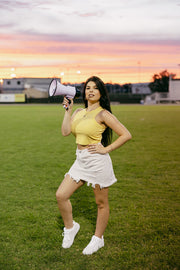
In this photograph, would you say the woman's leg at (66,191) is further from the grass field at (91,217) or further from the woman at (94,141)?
the grass field at (91,217)

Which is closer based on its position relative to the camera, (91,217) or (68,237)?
(68,237)

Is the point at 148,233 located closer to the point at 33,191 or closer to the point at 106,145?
the point at 106,145

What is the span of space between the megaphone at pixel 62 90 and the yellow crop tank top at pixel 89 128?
0.24m

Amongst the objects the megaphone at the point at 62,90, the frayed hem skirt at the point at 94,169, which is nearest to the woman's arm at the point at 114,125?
the frayed hem skirt at the point at 94,169

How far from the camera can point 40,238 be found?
13.9 ft

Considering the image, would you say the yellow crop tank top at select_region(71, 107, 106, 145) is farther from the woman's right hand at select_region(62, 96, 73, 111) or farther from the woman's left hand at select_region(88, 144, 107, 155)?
the woman's right hand at select_region(62, 96, 73, 111)

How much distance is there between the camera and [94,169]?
3.54m

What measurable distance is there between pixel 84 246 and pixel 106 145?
3.90 ft

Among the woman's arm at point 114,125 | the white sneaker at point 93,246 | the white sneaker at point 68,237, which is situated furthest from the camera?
the white sneaker at point 68,237

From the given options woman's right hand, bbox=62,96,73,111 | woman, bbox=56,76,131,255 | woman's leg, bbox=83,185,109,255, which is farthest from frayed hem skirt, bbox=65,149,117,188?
woman's right hand, bbox=62,96,73,111

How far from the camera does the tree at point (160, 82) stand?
115256mm

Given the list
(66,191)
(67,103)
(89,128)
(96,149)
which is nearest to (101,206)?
(66,191)

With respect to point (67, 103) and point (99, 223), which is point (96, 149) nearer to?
point (67, 103)

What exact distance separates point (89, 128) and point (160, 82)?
11828 cm
